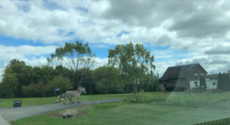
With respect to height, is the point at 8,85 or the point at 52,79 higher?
the point at 52,79

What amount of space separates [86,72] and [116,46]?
23.0 metres

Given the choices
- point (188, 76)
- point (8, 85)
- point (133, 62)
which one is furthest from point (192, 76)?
point (8, 85)

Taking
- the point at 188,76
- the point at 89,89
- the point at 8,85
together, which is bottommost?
the point at 89,89

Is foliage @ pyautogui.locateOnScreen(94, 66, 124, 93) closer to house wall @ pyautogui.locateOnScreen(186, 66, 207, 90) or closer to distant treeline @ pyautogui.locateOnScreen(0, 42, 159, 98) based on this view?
distant treeline @ pyautogui.locateOnScreen(0, 42, 159, 98)

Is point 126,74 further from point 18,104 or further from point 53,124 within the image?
point 53,124

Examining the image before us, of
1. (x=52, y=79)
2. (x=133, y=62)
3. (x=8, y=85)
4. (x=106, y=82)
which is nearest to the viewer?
(x=133, y=62)

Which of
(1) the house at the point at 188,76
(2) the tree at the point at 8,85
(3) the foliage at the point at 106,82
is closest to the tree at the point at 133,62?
(1) the house at the point at 188,76

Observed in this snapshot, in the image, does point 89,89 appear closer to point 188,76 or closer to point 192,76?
point 188,76

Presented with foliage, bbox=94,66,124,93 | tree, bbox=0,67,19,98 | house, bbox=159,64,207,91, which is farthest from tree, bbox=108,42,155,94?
tree, bbox=0,67,19,98

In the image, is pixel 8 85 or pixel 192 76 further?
pixel 8 85

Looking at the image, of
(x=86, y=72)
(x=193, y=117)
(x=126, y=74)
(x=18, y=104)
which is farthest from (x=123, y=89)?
(x=193, y=117)

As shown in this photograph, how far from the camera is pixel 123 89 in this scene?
5719cm

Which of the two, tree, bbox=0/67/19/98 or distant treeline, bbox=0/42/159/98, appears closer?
distant treeline, bbox=0/42/159/98

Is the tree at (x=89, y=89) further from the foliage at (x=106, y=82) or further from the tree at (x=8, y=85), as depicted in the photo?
the tree at (x=8, y=85)
